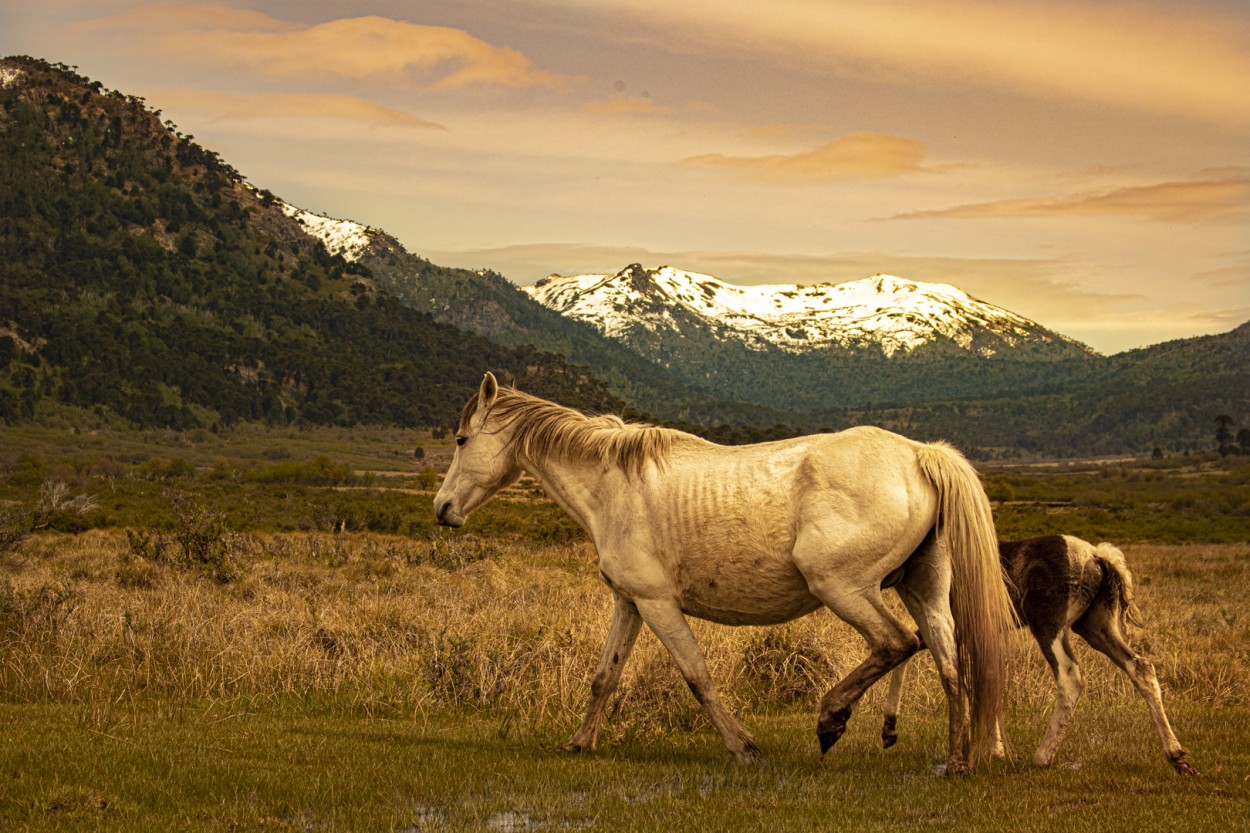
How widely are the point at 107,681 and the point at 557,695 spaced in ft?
12.9

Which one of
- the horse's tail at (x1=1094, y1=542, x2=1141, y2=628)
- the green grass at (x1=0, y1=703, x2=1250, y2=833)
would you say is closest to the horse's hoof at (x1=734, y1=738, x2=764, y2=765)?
the green grass at (x1=0, y1=703, x2=1250, y2=833)

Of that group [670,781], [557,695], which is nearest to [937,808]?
[670,781]

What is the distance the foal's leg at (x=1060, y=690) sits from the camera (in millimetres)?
8023

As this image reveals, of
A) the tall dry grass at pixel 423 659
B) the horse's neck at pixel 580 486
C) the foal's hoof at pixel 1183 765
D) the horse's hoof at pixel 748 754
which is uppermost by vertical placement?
the horse's neck at pixel 580 486

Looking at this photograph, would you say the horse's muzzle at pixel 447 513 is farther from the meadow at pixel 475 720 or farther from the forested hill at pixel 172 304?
the forested hill at pixel 172 304

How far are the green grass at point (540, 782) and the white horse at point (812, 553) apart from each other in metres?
0.57

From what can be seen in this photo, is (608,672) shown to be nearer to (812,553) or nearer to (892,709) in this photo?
(812,553)

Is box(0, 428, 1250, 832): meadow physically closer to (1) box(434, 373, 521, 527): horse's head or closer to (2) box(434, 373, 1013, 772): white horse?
(2) box(434, 373, 1013, 772): white horse

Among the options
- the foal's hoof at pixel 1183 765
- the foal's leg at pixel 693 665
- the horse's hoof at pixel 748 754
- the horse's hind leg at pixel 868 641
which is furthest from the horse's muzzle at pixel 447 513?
the foal's hoof at pixel 1183 765

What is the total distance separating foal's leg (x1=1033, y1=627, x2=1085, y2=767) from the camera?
26.3ft

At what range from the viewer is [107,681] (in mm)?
10070

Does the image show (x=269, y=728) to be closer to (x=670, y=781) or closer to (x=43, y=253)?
(x=670, y=781)

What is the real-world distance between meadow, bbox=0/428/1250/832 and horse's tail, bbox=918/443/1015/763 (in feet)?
1.78

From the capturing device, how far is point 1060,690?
323 inches
